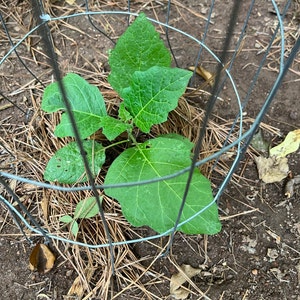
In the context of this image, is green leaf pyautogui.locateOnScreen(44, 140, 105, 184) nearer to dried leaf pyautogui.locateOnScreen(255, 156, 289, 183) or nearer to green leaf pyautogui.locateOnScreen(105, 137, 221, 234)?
green leaf pyautogui.locateOnScreen(105, 137, 221, 234)

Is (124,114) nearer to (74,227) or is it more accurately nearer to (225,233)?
(74,227)

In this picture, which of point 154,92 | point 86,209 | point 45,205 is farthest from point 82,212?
point 154,92

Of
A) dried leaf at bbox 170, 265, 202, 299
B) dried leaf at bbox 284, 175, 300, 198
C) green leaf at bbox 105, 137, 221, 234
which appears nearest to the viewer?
green leaf at bbox 105, 137, 221, 234

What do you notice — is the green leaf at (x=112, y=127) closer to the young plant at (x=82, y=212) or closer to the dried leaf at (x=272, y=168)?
the young plant at (x=82, y=212)

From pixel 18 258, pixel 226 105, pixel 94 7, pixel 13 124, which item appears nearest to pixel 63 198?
pixel 18 258

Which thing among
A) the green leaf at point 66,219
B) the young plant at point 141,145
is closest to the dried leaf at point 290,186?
the young plant at point 141,145

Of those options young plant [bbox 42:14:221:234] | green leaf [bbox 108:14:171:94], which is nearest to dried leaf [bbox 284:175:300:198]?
young plant [bbox 42:14:221:234]

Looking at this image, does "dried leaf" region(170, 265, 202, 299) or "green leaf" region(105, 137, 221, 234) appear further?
"dried leaf" region(170, 265, 202, 299)
